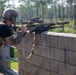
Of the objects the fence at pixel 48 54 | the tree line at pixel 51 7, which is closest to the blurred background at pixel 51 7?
the tree line at pixel 51 7

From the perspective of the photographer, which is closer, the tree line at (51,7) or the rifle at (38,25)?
the rifle at (38,25)

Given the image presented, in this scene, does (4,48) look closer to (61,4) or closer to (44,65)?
(44,65)

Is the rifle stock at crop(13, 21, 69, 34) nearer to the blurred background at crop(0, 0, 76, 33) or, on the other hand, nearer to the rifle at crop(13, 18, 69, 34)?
the rifle at crop(13, 18, 69, 34)

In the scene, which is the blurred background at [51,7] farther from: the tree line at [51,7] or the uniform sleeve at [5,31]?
the uniform sleeve at [5,31]

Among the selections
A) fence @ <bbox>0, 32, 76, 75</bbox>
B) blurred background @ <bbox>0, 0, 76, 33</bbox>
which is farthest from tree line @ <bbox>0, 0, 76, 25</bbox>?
fence @ <bbox>0, 32, 76, 75</bbox>

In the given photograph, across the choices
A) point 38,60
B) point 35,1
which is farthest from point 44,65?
point 35,1

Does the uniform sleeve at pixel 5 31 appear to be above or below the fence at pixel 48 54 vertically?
above

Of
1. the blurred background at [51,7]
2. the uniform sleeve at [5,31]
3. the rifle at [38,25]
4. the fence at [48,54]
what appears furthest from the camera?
the blurred background at [51,7]

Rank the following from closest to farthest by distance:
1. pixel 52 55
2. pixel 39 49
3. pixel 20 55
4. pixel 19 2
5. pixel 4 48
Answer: pixel 52 55, pixel 39 49, pixel 20 55, pixel 4 48, pixel 19 2

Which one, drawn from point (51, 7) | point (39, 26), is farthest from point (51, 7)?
point (39, 26)

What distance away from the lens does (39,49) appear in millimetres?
4551

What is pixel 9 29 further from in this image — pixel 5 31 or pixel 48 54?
pixel 48 54

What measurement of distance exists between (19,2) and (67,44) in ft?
119

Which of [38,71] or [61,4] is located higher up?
[61,4]
